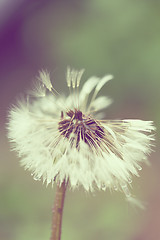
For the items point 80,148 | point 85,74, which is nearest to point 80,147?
point 80,148

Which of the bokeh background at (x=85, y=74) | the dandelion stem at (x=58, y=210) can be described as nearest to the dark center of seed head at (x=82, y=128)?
the dandelion stem at (x=58, y=210)

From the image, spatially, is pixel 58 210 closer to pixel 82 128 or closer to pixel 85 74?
pixel 82 128

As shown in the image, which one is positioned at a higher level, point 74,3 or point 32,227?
point 74,3

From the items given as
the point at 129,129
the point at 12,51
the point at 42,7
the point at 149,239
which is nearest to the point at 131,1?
the point at 42,7

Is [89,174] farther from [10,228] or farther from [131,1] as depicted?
[131,1]

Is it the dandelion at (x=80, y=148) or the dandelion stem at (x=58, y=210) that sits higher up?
the dandelion at (x=80, y=148)

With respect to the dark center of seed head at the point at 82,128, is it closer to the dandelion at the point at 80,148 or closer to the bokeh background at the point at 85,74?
the dandelion at the point at 80,148
